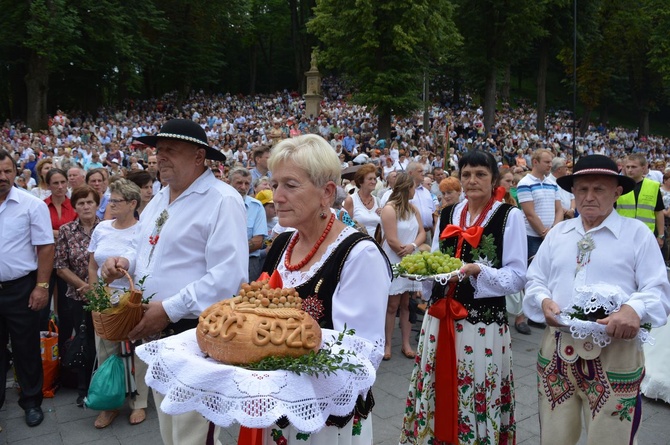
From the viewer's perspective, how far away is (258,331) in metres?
1.90

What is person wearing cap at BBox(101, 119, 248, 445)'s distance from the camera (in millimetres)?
3201

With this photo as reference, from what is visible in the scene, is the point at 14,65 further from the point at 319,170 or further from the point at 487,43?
the point at 319,170

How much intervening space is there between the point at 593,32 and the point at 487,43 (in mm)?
9178

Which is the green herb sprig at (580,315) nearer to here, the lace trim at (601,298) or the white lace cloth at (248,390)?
the lace trim at (601,298)

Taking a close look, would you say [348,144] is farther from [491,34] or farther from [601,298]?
[601,298]

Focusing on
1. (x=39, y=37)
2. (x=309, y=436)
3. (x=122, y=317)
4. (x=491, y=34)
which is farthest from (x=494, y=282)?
(x=491, y=34)

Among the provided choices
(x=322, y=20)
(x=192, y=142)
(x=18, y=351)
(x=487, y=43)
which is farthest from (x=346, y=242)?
(x=487, y=43)

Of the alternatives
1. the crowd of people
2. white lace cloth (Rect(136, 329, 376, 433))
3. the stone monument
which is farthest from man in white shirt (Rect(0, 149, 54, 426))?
the stone monument

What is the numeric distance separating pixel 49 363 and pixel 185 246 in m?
3.31

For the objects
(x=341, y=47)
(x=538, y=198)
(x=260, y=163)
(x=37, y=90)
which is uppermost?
(x=341, y=47)

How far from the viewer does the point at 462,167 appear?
157 inches

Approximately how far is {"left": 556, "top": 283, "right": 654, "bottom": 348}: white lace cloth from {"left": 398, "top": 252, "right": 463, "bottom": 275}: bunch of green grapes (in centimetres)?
77

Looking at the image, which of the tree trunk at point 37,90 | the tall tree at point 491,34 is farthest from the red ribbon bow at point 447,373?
the tall tree at point 491,34

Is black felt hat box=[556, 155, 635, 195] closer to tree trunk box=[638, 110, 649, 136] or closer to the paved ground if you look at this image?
the paved ground
